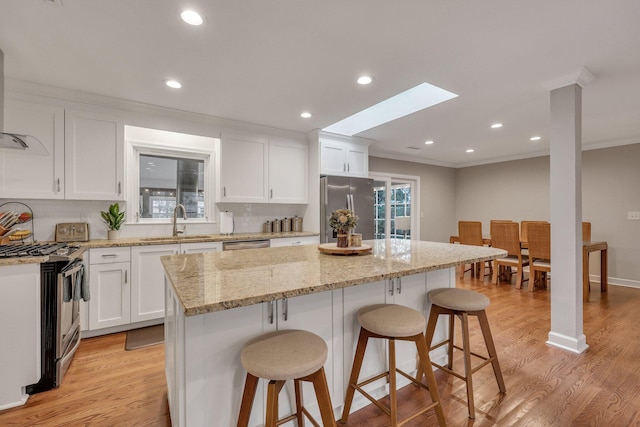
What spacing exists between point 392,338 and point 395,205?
5005mm

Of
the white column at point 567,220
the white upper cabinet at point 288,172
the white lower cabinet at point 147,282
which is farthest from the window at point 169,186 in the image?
the white column at point 567,220

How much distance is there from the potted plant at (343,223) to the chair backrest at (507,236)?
364cm

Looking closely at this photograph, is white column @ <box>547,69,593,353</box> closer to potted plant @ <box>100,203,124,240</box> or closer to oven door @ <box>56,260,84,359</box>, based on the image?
oven door @ <box>56,260,84,359</box>

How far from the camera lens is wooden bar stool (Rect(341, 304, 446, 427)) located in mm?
1412

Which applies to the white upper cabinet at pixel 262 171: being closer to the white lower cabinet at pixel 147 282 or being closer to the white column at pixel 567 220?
the white lower cabinet at pixel 147 282

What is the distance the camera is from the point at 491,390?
1.93 meters

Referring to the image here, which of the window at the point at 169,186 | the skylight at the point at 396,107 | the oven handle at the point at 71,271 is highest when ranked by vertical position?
the skylight at the point at 396,107

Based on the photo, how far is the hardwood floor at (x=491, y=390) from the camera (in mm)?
1672

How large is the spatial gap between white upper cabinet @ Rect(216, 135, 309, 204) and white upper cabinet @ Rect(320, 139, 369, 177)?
30 centimetres

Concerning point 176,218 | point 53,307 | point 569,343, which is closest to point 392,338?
point 569,343

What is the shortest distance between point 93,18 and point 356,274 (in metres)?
2.17

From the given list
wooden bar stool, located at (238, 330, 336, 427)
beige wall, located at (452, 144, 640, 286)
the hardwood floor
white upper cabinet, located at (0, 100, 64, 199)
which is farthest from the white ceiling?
the hardwood floor

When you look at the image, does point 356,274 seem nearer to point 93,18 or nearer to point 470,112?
point 93,18

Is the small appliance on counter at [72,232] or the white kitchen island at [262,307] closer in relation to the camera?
the white kitchen island at [262,307]
